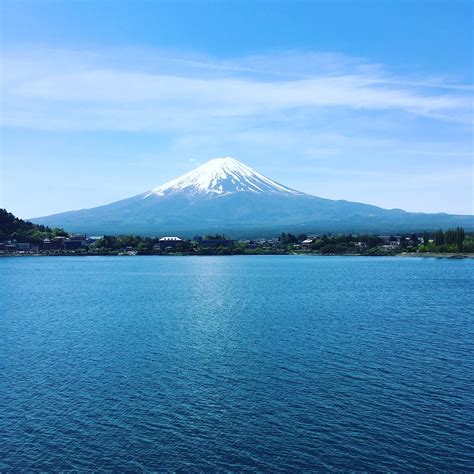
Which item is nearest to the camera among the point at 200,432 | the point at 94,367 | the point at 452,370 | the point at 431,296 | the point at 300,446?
the point at 300,446

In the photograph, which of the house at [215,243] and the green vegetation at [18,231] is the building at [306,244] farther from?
the green vegetation at [18,231]

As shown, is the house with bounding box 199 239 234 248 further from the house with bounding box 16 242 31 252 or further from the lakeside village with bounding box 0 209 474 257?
the house with bounding box 16 242 31 252

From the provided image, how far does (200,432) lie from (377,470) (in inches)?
147

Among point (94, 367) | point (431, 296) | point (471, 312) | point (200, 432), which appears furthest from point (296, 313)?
point (200, 432)

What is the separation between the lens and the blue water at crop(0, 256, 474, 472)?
10.5 metres

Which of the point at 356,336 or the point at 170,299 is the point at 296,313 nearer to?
the point at 356,336

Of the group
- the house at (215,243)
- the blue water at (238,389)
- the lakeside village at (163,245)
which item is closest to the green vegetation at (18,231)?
the lakeside village at (163,245)

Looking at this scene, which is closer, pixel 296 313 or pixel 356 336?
pixel 356 336

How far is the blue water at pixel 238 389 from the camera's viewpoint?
1050 centimetres

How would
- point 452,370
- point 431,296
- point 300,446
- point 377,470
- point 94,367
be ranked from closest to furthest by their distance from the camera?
point 377,470
point 300,446
point 452,370
point 94,367
point 431,296

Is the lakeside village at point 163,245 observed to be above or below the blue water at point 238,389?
above

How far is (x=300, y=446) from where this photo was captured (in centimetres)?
1079

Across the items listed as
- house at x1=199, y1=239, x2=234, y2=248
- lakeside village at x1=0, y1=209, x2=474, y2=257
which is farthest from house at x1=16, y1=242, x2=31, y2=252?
house at x1=199, y1=239, x2=234, y2=248

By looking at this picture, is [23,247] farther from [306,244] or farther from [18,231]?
[306,244]
